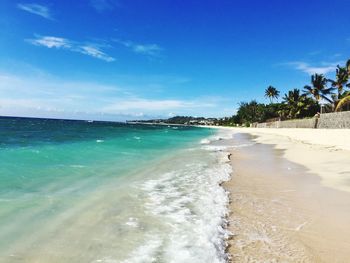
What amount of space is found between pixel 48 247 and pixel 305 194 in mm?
6657

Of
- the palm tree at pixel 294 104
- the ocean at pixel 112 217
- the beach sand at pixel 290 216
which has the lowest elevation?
the ocean at pixel 112 217

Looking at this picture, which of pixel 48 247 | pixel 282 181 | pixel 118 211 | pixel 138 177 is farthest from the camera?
pixel 138 177

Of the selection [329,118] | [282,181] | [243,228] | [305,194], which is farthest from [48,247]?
[329,118]

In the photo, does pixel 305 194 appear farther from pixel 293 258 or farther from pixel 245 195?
pixel 293 258

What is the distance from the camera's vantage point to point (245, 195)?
347 inches

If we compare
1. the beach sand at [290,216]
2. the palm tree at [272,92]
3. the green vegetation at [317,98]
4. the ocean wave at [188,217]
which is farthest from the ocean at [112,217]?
the palm tree at [272,92]

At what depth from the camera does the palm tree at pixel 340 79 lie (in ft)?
180

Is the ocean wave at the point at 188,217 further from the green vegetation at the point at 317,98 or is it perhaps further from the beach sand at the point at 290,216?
the green vegetation at the point at 317,98

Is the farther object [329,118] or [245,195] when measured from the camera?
[329,118]

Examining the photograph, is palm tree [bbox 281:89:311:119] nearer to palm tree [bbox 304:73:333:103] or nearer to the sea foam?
palm tree [bbox 304:73:333:103]

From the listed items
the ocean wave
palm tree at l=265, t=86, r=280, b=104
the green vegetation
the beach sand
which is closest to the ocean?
the ocean wave

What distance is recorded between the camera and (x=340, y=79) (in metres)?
55.7

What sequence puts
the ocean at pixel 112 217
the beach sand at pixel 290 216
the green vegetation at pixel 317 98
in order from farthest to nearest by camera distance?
1. the green vegetation at pixel 317 98
2. the ocean at pixel 112 217
3. the beach sand at pixel 290 216

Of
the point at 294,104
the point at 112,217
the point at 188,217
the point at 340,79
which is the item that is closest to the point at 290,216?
the point at 188,217
